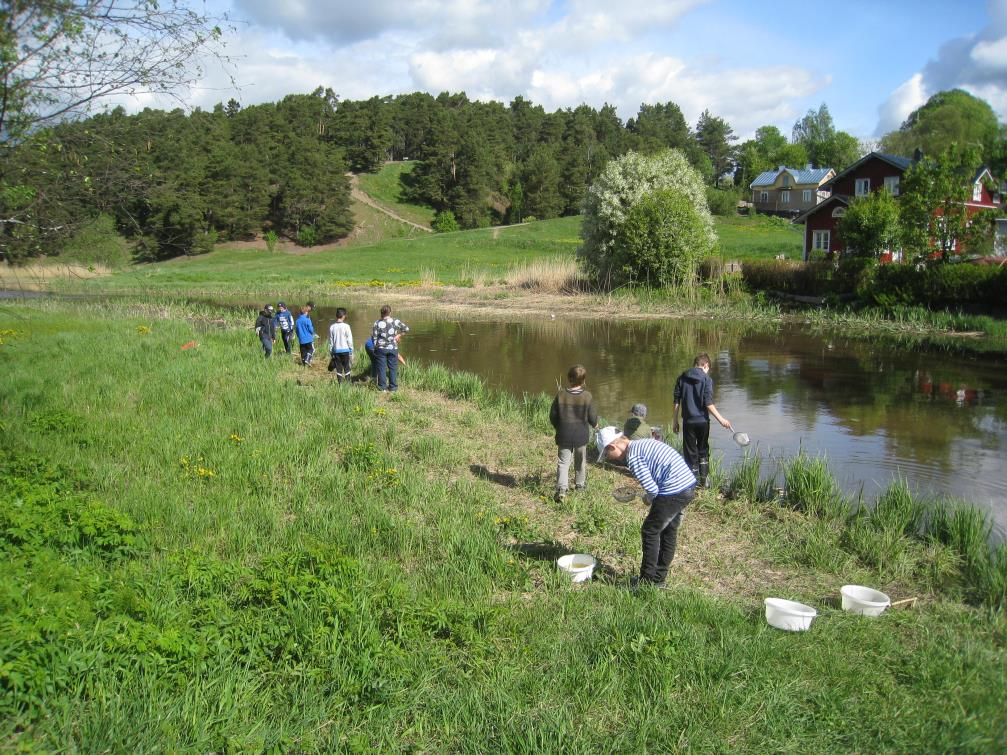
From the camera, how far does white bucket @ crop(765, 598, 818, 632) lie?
19.1 feet

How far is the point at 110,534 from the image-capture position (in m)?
6.86

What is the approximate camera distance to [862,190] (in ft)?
156

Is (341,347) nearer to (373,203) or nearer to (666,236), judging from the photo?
(666,236)

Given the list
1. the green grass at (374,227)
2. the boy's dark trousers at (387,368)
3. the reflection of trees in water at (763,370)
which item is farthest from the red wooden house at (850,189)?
the green grass at (374,227)

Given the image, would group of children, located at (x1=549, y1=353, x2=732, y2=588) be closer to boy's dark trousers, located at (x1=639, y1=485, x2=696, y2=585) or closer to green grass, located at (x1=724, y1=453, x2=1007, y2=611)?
boy's dark trousers, located at (x1=639, y1=485, x2=696, y2=585)

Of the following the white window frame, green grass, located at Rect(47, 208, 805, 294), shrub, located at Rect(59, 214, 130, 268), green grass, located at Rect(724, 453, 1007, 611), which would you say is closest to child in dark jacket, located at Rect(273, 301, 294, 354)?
shrub, located at Rect(59, 214, 130, 268)

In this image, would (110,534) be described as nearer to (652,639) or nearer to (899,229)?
(652,639)

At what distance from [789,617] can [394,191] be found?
101197mm

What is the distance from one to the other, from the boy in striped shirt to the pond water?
5.06 m

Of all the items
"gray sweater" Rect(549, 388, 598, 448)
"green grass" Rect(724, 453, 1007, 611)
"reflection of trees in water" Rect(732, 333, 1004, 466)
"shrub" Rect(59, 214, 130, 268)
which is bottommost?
"reflection of trees in water" Rect(732, 333, 1004, 466)

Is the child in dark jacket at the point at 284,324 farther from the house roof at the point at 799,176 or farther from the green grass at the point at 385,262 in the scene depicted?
the house roof at the point at 799,176

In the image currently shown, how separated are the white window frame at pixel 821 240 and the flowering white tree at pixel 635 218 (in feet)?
33.5

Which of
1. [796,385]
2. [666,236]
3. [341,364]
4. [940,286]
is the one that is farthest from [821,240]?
[341,364]

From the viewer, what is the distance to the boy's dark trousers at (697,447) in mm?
10289
